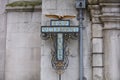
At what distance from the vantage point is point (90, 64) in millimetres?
8438

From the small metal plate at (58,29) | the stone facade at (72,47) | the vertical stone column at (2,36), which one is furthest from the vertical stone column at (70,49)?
the vertical stone column at (2,36)

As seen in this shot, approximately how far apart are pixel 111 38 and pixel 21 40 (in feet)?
9.56

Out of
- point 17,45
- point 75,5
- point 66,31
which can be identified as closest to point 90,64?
point 66,31

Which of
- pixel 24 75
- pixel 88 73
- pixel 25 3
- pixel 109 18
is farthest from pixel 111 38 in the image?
pixel 25 3

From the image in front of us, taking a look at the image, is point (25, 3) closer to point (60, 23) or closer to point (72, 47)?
point (60, 23)

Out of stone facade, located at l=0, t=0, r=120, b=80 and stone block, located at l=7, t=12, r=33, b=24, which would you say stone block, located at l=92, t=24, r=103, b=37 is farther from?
stone block, located at l=7, t=12, r=33, b=24

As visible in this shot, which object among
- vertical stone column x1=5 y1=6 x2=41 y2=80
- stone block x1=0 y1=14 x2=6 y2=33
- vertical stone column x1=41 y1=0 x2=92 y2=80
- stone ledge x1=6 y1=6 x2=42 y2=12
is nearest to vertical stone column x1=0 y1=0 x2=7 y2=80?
stone block x1=0 y1=14 x2=6 y2=33

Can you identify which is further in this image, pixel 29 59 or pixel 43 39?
pixel 29 59

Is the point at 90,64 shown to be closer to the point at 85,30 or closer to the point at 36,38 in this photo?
the point at 85,30

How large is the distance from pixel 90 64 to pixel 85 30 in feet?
3.21

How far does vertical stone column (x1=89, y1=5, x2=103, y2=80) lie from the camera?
8.29 meters

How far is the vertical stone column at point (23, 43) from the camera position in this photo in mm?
9422

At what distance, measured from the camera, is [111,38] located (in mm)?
8305

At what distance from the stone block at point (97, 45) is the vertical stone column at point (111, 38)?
0.38ft
